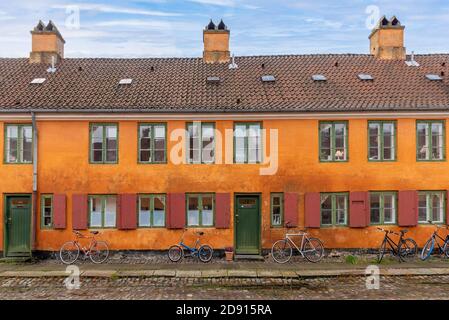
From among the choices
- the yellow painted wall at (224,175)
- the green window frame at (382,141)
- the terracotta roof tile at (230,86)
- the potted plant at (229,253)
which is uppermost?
the terracotta roof tile at (230,86)

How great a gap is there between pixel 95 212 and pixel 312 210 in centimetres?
744

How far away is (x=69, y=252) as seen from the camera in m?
15.5

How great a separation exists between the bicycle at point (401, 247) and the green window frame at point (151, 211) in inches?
290

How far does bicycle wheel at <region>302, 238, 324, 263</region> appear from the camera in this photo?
15.5 m

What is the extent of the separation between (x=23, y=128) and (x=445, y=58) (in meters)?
17.0

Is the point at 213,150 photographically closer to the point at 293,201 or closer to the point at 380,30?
the point at 293,201

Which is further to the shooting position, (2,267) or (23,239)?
(23,239)

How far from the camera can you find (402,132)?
16.2 meters

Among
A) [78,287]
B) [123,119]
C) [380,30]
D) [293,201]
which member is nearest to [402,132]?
[293,201]

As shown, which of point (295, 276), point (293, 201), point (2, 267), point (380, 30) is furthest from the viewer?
point (380, 30)

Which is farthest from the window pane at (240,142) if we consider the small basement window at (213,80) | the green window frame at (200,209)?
the small basement window at (213,80)

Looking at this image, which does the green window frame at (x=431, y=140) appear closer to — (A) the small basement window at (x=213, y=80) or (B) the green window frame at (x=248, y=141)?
(B) the green window frame at (x=248, y=141)

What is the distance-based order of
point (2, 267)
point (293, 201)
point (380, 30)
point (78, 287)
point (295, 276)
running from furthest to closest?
point (380, 30) → point (293, 201) → point (2, 267) → point (295, 276) → point (78, 287)

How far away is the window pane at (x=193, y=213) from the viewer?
16125 millimetres
